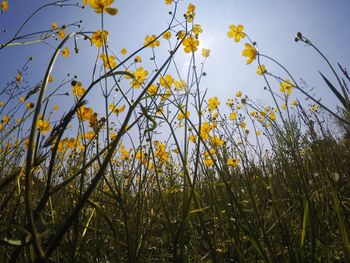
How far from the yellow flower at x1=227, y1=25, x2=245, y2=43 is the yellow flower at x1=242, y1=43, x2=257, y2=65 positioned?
9.9 inches

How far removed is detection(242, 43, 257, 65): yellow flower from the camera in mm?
1756

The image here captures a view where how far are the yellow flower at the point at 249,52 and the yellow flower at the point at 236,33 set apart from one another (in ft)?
0.83

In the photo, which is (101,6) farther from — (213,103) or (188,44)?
(213,103)

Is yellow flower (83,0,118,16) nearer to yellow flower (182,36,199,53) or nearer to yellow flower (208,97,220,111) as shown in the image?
yellow flower (182,36,199,53)

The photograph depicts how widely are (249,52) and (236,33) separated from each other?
1.15 feet

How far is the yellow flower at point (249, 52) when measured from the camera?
69.1 inches

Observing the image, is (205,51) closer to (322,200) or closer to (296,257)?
(322,200)

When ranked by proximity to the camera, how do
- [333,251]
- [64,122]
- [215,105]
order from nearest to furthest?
[64,122] → [333,251] → [215,105]

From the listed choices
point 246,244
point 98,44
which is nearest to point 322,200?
point 246,244

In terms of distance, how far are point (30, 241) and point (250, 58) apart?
161 centimetres

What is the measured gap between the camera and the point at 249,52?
1757 millimetres

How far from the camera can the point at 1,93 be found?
238cm

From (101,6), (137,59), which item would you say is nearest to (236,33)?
(137,59)

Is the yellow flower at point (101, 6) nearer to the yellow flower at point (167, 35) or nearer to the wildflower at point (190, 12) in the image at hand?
the wildflower at point (190, 12)
